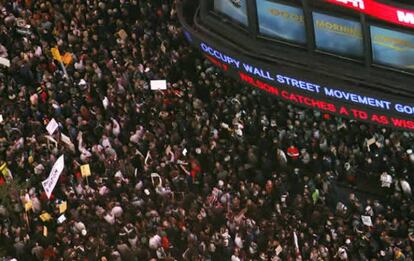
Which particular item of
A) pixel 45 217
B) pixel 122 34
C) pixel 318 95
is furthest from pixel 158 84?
pixel 318 95

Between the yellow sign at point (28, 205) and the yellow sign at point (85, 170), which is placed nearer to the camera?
the yellow sign at point (28, 205)

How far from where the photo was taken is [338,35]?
2278 cm

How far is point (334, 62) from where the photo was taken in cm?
2306

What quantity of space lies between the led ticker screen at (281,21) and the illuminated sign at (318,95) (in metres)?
0.94

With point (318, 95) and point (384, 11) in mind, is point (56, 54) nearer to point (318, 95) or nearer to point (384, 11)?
point (318, 95)

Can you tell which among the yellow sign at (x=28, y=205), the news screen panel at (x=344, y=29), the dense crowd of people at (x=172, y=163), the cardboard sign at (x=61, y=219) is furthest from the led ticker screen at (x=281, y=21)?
the yellow sign at (x=28, y=205)

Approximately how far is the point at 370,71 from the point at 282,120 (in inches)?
158

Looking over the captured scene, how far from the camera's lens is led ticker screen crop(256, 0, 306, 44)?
23.1 m

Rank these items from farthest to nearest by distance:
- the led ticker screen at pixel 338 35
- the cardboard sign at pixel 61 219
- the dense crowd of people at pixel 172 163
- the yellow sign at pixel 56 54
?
the yellow sign at pixel 56 54
the cardboard sign at pixel 61 219
the dense crowd of people at pixel 172 163
the led ticker screen at pixel 338 35

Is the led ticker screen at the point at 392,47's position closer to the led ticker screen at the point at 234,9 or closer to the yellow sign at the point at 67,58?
the led ticker screen at the point at 234,9

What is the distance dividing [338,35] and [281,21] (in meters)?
1.56

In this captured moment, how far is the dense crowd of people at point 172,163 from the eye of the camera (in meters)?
23.4

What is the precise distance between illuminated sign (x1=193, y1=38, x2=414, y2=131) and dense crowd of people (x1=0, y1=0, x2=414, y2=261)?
166 centimetres

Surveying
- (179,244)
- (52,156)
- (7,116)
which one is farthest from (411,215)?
(7,116)
